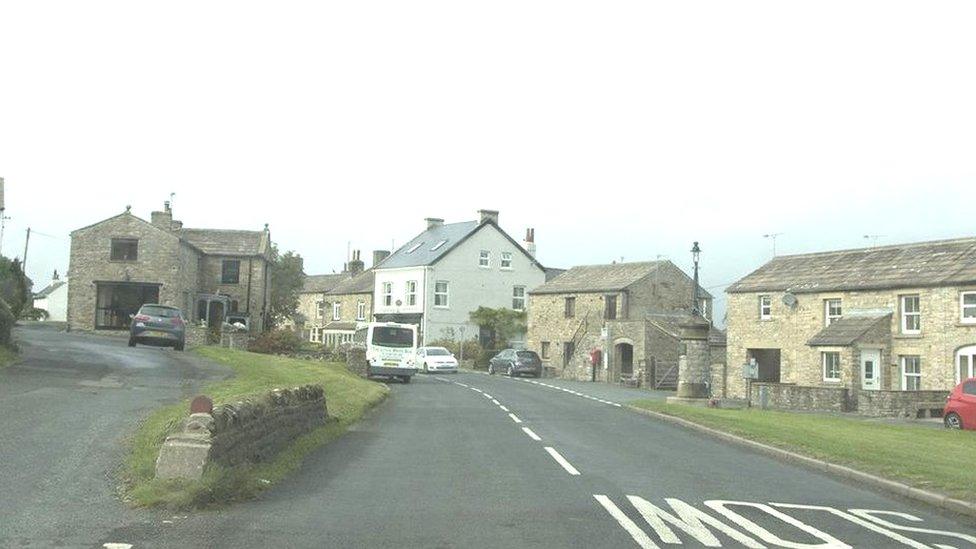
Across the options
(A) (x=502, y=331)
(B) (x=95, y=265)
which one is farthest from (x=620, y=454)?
(A) (x=502, y=331)

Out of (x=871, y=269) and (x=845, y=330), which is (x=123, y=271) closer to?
(x=845, y=330)

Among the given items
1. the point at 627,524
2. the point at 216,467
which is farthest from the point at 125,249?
the point at 627,524

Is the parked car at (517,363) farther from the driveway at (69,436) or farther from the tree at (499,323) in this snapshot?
the driveway at (69,436)

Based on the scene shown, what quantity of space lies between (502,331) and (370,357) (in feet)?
99.6

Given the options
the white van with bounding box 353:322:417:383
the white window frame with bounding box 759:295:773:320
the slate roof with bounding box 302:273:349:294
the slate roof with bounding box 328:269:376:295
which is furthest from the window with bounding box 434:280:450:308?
the white window frame with bounding box 759:295:773:320

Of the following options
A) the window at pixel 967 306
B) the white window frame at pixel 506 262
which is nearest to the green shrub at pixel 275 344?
the white window frame at pixel 506 262

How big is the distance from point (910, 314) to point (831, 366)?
3901 mm

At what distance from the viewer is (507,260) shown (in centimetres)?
7269

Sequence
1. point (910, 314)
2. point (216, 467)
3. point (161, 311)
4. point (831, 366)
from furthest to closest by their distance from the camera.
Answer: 1. point (831, 366)
2. point (910, 314)
3. point (161, 311)
4. point (216, 467)

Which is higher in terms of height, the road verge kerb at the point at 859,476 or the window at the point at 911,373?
the window at the point at 911,373

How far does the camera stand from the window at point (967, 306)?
115 feet

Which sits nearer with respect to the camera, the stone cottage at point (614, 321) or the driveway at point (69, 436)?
the driveway at point (69, 436)

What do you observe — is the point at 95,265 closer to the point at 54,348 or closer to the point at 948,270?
the point at 54,348

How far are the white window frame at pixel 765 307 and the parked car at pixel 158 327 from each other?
2603 cm
